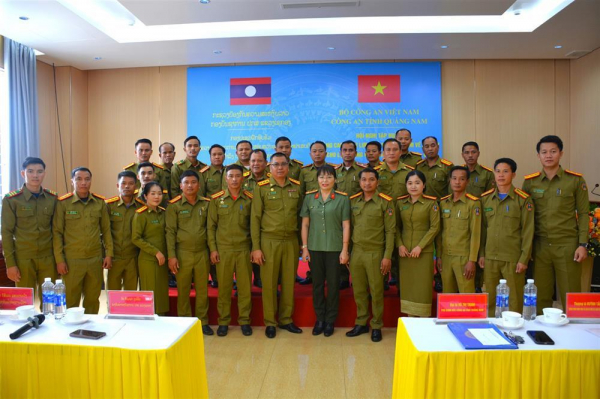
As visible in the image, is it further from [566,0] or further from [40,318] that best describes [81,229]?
[566,0]

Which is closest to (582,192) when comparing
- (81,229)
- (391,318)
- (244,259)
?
(391,318)

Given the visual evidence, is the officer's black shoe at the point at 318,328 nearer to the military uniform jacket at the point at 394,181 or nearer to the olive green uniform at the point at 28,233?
the military uniform jacket at the point at 394,181

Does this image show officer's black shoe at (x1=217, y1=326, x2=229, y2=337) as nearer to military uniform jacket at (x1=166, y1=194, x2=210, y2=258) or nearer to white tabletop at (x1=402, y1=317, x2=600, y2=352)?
military uniform jacket at (x1=166, y1=194, x2=210, y2=258)

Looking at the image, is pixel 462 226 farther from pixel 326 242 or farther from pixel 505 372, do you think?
pixel 505 372

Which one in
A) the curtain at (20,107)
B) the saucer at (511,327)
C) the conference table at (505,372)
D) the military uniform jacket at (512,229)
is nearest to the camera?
the conference table at (505,372)

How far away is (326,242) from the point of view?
12.8ft

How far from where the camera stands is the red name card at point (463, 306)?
2.33 metres

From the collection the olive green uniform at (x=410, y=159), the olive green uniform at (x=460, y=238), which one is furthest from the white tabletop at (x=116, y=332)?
the olive green uniform at (x=410, y=159)

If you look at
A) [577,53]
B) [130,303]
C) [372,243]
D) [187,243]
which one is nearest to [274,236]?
[187,243]

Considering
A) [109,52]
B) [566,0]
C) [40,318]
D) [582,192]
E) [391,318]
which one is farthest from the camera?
[109,52]

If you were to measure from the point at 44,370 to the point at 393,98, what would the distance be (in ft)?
19.8

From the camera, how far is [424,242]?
3752 mm

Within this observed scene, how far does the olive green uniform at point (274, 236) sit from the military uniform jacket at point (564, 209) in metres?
2.13

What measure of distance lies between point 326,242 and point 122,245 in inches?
71.3
